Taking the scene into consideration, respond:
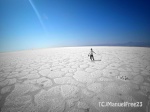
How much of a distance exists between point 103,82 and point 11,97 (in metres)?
2.69

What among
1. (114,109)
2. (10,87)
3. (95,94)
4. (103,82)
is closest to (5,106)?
(10,87)

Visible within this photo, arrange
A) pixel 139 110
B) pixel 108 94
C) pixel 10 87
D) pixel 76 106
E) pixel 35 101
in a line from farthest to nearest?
pixel 10 87
pixel 108 94
pixel 35 101
pixel 76 106
pixel 139 110

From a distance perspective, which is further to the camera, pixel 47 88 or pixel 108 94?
pixel 47 88

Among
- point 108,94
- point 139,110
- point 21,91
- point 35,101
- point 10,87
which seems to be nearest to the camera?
point 139,110

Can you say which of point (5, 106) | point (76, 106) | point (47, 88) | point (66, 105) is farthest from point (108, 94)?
A: point (5, 106)

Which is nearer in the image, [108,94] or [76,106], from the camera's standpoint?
[76,106]

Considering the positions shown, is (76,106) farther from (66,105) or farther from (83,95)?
(83,95)

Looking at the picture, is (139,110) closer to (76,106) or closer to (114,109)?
(114,109)

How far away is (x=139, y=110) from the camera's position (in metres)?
1.44

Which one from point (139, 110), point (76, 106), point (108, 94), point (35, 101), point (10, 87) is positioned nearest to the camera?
point (139, 110)

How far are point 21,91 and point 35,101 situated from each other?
0.74 meters

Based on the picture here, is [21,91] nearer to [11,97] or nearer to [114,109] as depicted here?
[11,97]

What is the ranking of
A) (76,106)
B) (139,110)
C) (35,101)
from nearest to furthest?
(139,110)
(76,106)
(35,101)

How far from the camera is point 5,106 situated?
1.63 meters
